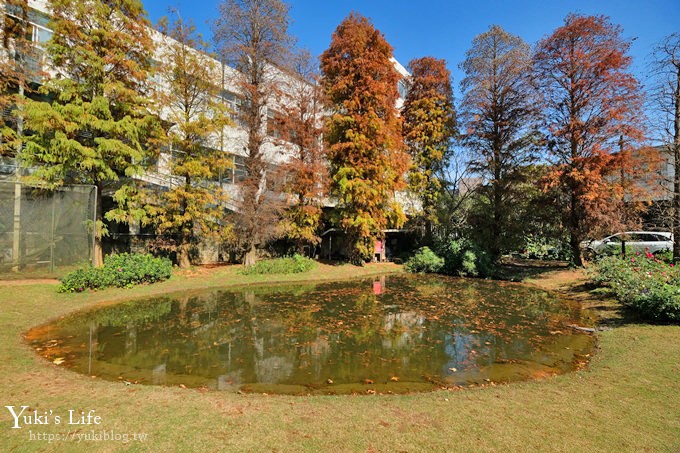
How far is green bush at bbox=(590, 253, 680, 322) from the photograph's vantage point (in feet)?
24.9

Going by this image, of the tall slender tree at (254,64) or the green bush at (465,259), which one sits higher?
the tall slender tree at (254,64)

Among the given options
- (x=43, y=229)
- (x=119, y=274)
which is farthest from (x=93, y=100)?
(x=119, y=274)

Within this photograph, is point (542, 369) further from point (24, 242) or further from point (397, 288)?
point (24, 242)

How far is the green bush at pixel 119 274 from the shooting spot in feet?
33.8

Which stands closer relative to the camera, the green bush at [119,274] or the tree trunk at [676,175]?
the green bush at [119,274]

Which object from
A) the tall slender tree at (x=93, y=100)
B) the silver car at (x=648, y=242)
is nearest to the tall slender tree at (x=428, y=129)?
the silver car at (x=648, y=242)

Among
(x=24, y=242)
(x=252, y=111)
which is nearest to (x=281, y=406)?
(x=24, y=242)

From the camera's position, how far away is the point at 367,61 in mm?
17859

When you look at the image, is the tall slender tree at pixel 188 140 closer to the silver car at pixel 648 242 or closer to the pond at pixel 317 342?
the pond at pixel 317 342

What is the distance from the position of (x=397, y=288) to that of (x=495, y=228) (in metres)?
7.92

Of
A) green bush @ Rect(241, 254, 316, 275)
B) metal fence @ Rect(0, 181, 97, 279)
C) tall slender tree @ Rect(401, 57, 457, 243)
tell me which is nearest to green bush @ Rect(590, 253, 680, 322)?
tall slender tree @ Rect(401, 57, 457, 243)

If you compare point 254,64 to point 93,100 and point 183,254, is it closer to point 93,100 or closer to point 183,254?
point 93,100

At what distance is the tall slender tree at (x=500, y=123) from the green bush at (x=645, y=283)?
6473 mm

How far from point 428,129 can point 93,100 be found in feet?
56.4
